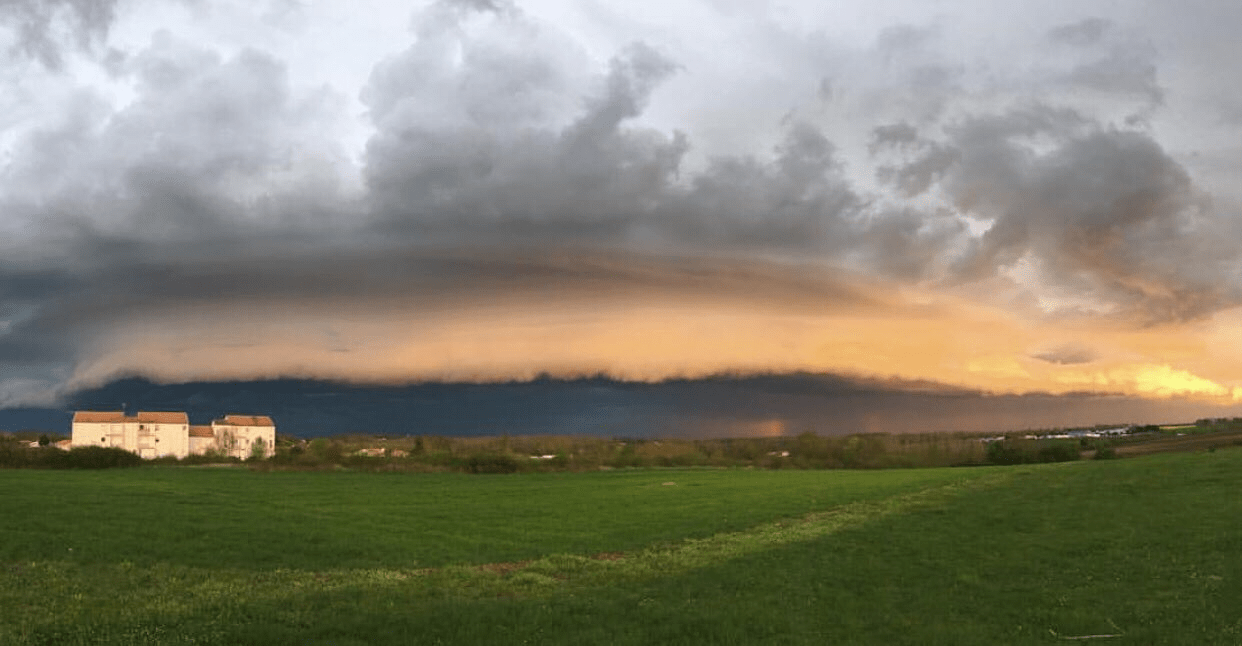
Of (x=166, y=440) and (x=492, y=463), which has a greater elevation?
(x=166, y=440)

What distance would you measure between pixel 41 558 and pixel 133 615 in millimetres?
13838

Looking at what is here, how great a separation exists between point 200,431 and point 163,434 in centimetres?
1039

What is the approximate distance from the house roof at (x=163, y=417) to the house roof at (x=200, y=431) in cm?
442

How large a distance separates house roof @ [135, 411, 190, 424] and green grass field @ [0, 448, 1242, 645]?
12732 cm

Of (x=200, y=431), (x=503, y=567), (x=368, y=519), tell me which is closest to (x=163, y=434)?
(x=200, y=431)

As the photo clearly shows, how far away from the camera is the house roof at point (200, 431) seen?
188000 millimetres

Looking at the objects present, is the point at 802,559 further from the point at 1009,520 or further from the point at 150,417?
the point at 150,417

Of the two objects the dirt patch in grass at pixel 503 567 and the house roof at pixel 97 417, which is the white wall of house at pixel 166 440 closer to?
the house roof at pixel 97 417

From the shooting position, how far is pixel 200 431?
18925cm

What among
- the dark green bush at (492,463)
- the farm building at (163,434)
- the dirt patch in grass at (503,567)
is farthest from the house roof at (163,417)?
the dirt patch in grass at (503,567)

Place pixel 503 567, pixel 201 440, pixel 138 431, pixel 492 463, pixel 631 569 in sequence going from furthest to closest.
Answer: pixel 201 440, pixel 138 431, pixel 492 463, pixel 503 567, pixel 631 569

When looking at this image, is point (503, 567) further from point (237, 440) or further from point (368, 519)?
point (237, 440)

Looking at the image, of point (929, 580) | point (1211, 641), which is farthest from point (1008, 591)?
point (1211, 641)

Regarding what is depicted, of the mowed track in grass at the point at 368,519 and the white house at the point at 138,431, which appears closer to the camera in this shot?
the mowed track in grass at the point at 368,519
